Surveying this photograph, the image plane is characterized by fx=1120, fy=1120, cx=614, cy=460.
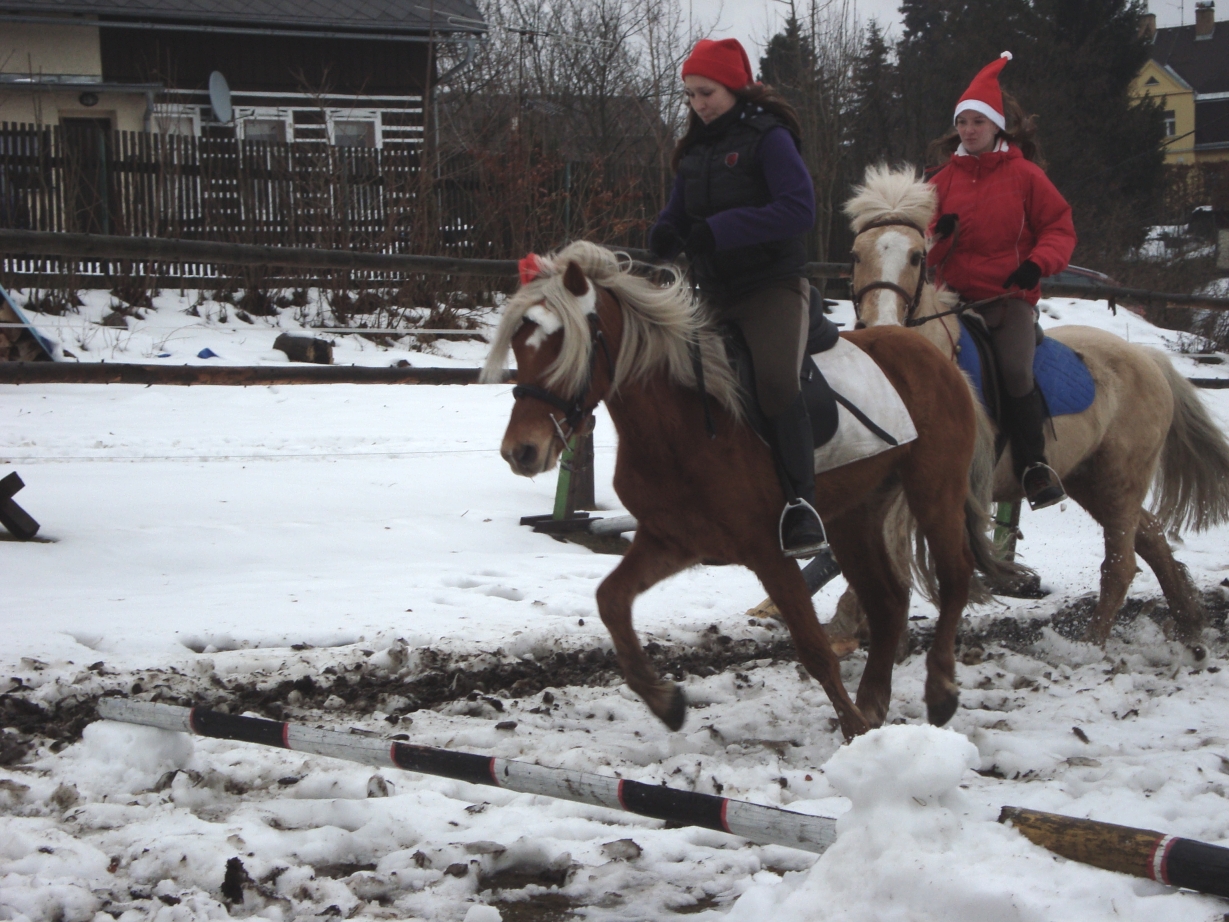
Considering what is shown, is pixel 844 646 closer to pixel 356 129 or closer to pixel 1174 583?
pixel 1174 583

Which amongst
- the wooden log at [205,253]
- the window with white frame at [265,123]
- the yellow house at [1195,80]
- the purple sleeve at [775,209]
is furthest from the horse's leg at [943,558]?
the yellow house at [1195,80]

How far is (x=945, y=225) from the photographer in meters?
5.81

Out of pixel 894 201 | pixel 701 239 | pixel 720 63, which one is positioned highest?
pixel 720 63

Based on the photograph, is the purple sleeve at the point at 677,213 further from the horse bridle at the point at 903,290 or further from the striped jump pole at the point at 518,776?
the striped jump pole at the point at 518,776

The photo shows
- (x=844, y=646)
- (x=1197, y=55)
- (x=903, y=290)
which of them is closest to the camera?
(x=903, y=290)

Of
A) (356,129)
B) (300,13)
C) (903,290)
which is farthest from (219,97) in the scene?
(903,290)

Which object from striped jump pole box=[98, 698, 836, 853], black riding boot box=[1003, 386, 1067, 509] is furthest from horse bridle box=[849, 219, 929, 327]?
striped jump pole box=[98, 698, 836, 853]

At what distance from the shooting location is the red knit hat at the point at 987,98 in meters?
5.51

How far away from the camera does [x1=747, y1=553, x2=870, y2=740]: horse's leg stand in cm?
389

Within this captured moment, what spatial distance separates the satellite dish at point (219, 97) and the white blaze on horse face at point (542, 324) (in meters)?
20.8

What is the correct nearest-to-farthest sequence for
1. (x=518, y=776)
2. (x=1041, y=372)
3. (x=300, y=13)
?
(x=518, y=776)
(x=1041, y=372)
(x=300, y=13)

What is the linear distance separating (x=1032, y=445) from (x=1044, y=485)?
0.21m

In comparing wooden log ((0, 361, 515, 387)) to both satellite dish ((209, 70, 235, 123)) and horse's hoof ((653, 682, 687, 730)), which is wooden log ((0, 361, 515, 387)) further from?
satellite dish ((209, 70, 235, 123))

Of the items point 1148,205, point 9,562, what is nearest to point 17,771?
point 9,562
